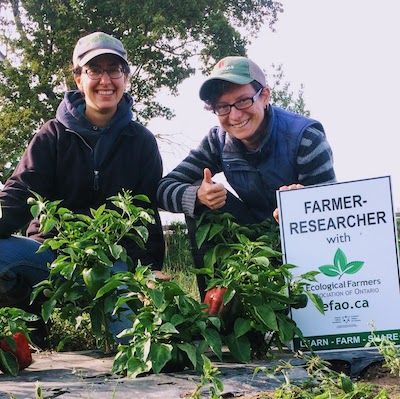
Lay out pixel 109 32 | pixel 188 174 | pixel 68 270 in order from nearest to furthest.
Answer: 1. pixel 68 270
2. pixel 188 174
3. pixel 109 32

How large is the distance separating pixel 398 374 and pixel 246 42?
1560 centimetres

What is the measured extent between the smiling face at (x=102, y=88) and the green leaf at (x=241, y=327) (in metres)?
1.47

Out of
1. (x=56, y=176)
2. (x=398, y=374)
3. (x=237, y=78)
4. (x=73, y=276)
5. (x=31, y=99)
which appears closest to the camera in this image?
(x=398, y=374)

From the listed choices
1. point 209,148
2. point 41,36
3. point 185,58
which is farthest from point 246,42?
point 209,148

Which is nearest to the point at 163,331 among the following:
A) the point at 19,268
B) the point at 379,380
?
the point at 379,380

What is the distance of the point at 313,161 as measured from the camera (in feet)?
11.0

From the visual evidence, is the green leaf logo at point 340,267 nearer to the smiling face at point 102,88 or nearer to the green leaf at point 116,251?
the green leaf at point 116,251

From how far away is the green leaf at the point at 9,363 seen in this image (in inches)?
98.5

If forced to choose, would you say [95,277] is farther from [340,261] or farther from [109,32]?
[109,32]

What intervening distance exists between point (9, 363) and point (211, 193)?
1.22 metres

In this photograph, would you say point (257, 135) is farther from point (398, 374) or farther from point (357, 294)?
point (398, 374)

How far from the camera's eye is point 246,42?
17.4m

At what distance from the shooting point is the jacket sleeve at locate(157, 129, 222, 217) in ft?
11.3

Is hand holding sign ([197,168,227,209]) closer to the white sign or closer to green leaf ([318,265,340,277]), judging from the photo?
the white sign
